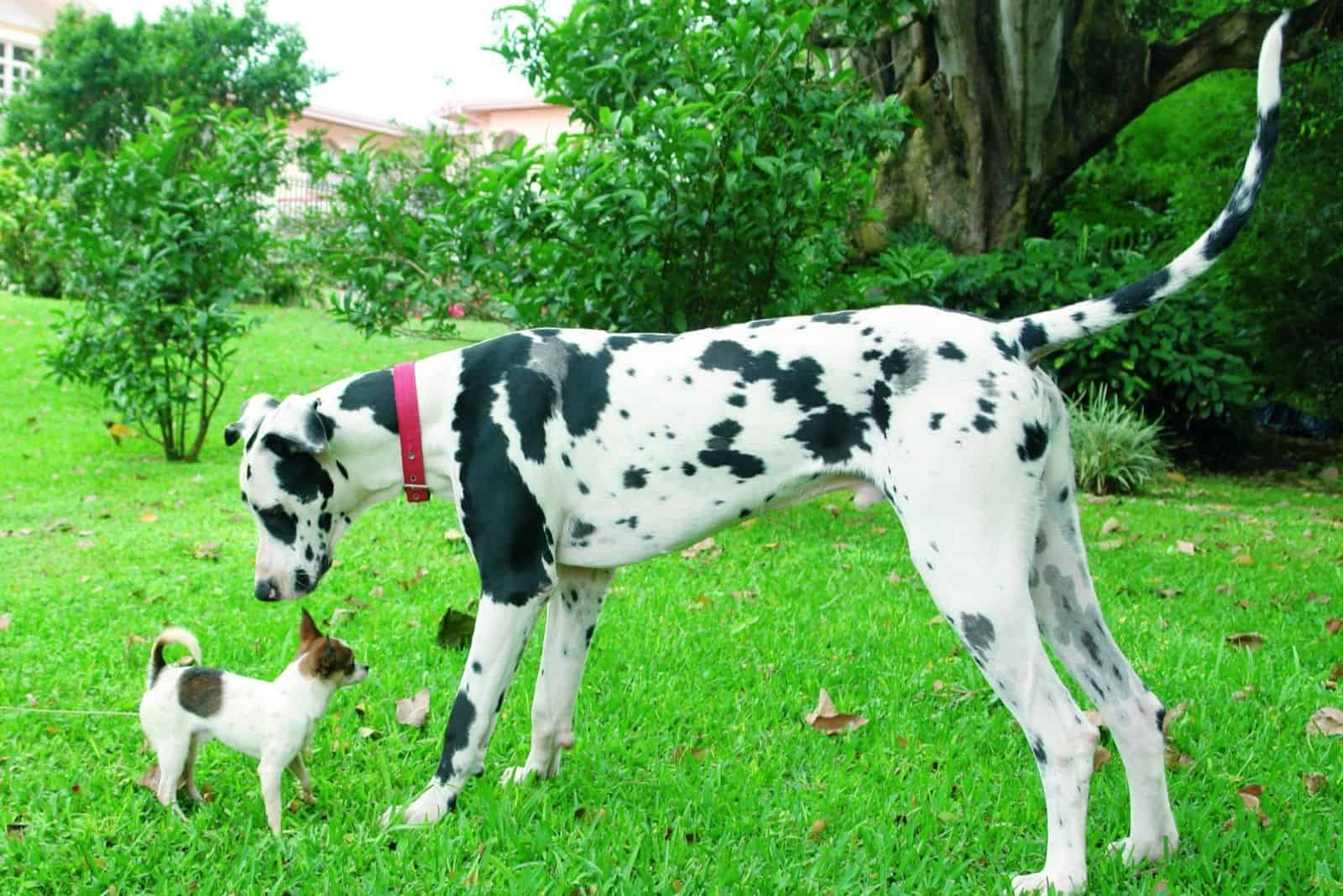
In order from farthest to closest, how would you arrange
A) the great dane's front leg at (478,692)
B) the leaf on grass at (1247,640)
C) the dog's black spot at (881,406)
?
the leaf on grass at (1247,640)
the great dane's front leg at (478,692)
the dog's black spot at (881,406)

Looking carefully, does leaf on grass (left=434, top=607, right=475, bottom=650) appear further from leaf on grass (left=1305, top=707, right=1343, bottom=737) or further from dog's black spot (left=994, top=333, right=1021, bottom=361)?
leaf on grass (left=1305, top=707, right=1343, bottom=737)

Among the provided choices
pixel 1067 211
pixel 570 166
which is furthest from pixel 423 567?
pixel 1067 211

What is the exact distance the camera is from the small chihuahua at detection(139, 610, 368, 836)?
3.08m

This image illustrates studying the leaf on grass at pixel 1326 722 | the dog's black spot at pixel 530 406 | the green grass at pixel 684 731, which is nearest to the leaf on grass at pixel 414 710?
the green grass at pixel 684 731

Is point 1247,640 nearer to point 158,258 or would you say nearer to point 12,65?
point 158,258

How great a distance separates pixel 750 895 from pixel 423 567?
3713mm

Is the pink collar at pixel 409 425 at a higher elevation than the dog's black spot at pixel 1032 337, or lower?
lower

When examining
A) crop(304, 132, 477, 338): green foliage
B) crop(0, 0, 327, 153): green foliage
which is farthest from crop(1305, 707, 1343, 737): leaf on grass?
crop(0, 0, 327, 153): green foliage

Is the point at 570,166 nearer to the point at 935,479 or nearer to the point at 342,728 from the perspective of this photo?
the point at 342,728

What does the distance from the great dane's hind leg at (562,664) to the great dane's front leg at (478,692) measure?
0.99 feet

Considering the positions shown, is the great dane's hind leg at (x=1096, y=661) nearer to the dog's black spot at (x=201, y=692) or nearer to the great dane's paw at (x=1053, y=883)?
the great dane's paw at (x=1053, y=883)

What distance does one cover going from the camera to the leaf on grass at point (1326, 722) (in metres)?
3.95

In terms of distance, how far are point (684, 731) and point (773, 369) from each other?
148cm

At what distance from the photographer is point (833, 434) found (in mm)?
3102
